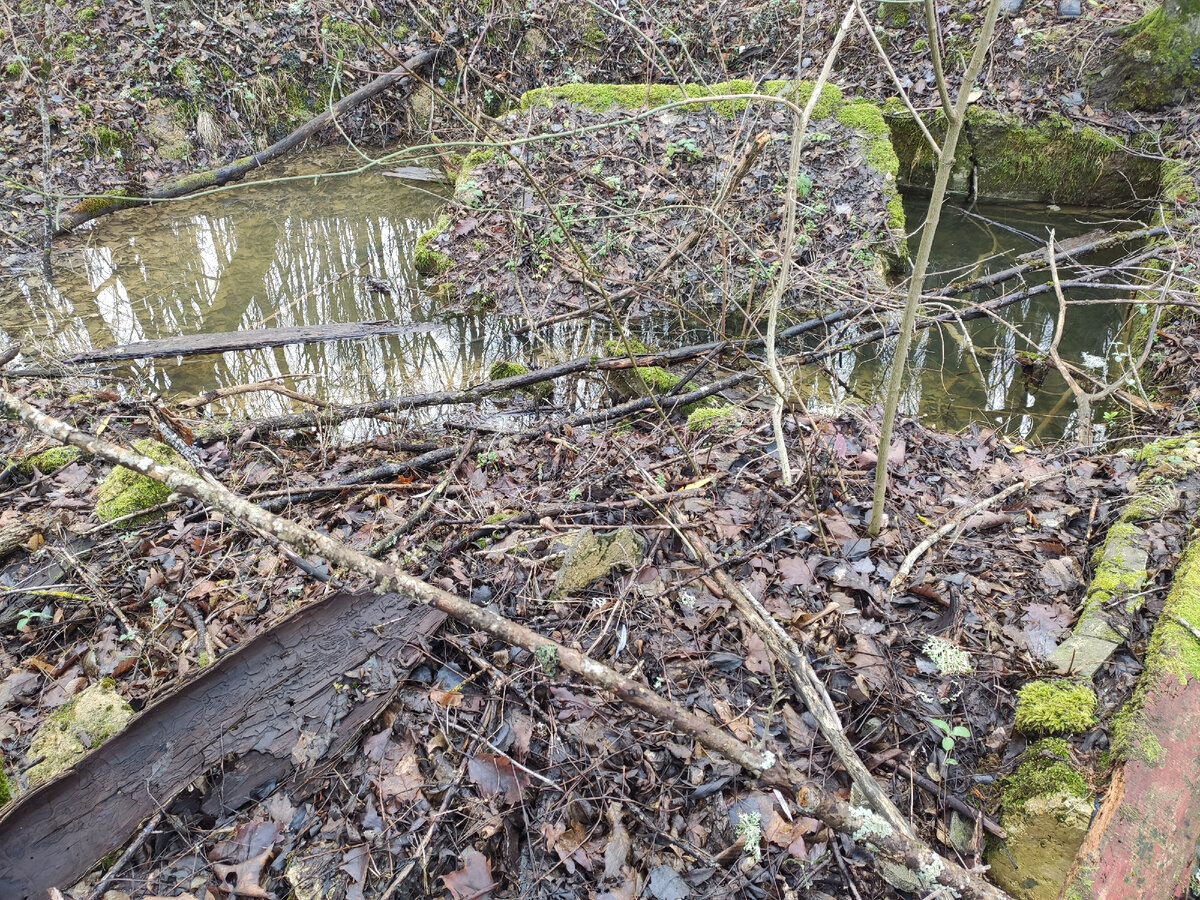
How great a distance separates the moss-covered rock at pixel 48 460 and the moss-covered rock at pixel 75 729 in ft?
6.66

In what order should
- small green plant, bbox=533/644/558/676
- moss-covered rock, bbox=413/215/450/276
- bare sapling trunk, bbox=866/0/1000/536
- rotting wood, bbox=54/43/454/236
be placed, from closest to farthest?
1. bare sapling trunk, bbox=866/0/1000/536
2. small green plant, bbox=533/644/558/676
3. moss-covered rock, bbox=413/215/450/276
4. rotting wood, bbox=54/43/454/236

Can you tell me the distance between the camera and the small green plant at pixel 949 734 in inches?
80.9

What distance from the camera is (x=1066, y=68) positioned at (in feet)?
21.7

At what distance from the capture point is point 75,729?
2.25m

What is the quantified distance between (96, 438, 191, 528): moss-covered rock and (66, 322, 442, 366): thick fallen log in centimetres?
209

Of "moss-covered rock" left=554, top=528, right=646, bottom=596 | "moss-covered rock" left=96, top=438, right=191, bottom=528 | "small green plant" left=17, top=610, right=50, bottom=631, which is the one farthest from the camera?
"moss-covered rock" left=96, top=438, right=191, bottom=528

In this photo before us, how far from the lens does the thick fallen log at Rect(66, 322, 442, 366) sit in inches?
196

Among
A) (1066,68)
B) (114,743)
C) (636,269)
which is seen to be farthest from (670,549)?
(1066,68)

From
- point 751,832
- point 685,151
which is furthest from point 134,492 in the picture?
point 685,151

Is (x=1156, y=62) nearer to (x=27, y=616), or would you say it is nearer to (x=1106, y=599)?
(x=1106, y=599)

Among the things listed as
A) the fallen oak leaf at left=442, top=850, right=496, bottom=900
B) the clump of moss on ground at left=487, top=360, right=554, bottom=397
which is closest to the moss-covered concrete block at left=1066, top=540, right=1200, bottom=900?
the fallen oak leaf at left=442, top=850, right=496, bottom=900

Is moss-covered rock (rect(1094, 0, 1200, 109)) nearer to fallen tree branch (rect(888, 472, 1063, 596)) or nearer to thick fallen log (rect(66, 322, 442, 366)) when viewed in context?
fallen tree branch (rect(888, 472, 1063, 596))

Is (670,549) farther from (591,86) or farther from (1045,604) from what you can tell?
(591,86)

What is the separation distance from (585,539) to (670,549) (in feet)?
1.38
